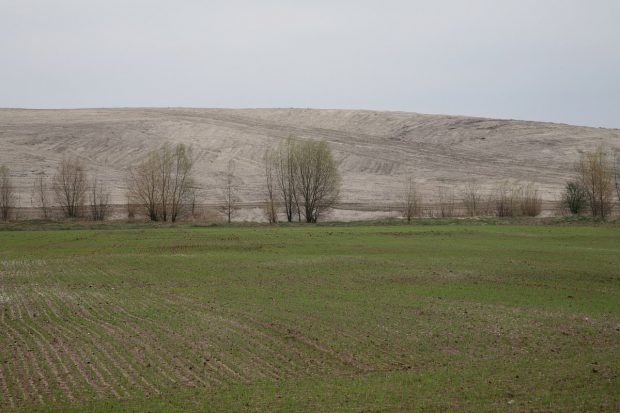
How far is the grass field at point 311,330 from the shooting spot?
13.4 m

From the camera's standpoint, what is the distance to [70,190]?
219ft

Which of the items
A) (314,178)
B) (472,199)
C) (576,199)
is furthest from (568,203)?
(314,178)

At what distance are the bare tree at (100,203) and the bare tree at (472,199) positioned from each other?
33.4 meters

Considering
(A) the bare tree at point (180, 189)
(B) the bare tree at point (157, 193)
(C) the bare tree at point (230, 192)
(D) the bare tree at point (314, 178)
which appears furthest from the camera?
(C) the bare tree at point (230, 192)

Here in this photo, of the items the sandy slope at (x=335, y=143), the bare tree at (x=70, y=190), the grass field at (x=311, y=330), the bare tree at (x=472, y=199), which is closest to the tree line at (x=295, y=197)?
the bare tree at (x=70, y=190)

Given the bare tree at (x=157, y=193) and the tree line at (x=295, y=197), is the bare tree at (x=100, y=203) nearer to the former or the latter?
the tree line at (x=295, y=197)

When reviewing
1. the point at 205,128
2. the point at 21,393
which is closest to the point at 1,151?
the point at 205,128

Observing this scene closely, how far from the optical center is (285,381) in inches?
565

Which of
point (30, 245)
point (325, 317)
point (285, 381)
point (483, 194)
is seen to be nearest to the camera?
point (285, 381)

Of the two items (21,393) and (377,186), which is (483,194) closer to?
(377,186)

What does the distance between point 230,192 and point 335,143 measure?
989 inches

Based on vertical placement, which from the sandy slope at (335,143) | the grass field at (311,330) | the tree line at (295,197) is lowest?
the grass field at (311,330)

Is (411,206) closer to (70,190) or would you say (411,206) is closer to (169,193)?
(169,193)

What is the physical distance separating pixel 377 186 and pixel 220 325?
6311 cm
